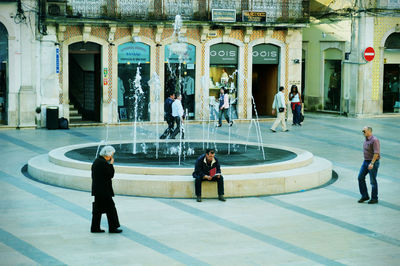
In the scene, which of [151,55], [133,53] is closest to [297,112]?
[151,55]

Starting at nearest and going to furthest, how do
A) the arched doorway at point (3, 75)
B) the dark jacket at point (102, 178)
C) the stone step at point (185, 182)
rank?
the dark jacket at point (102, 178)
the stone step at point (185, 182)
the arched doorway at point (3, 75)

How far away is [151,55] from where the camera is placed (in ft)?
91.8

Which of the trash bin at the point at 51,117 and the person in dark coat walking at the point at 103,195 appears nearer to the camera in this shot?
the person in dark coat walking at the point at 103,195

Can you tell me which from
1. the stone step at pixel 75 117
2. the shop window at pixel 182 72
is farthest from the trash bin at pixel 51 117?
the shop window at pixel 182 72

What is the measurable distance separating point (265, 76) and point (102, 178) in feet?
70.0

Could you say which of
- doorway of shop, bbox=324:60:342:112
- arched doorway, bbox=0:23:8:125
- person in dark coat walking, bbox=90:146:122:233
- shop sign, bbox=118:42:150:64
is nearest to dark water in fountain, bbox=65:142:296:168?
person in dark coat walking, bbox=90:146:122:233

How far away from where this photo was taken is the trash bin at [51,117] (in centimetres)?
2550

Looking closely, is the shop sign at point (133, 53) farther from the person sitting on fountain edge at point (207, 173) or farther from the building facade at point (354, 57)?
the person sitting on fountain edge at point (207, 173)

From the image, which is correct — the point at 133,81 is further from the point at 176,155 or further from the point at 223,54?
the point at 176,155

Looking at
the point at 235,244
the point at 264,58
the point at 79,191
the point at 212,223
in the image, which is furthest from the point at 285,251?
the point at 264,58

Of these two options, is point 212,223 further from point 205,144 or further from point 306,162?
point 205,144

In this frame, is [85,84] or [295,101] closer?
[295,101]

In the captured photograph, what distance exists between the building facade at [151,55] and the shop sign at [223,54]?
4 cm

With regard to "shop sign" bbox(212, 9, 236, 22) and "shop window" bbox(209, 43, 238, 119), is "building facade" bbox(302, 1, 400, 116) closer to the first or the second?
"shop window" bbox(209, 43, 238, 119)
